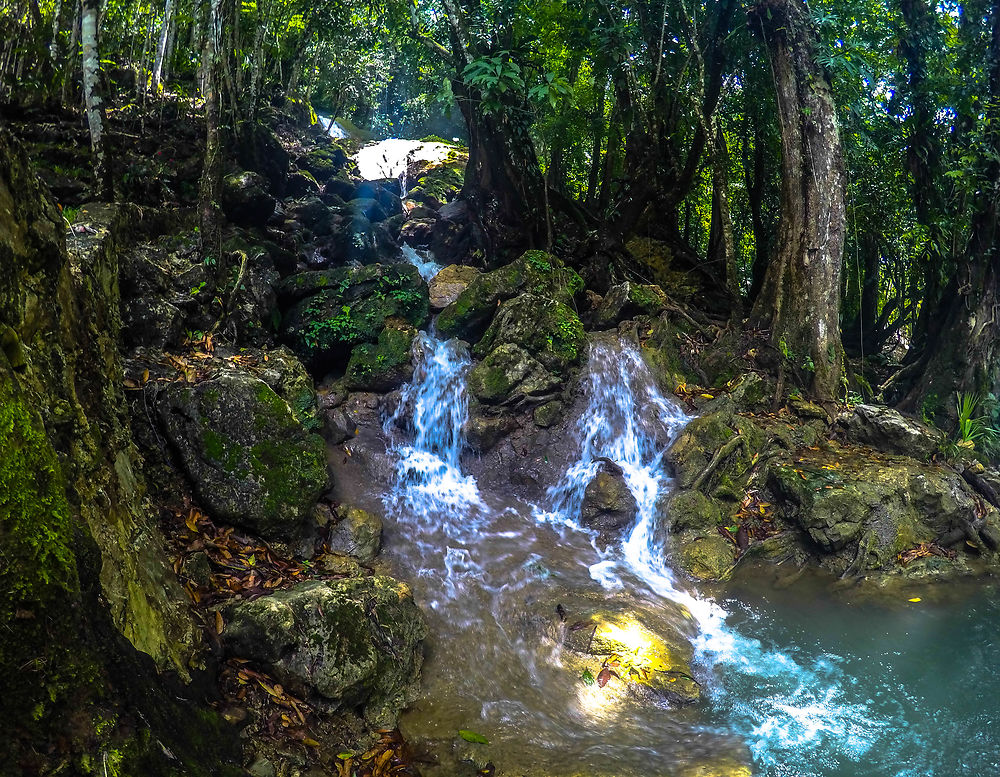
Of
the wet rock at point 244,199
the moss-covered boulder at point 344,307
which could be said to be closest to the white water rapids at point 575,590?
the moss-covered boulder at point 344,307

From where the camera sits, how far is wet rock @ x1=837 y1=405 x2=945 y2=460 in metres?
8.11

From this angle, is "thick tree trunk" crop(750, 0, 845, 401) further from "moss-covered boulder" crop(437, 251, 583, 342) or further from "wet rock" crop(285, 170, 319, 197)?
"wet rock" crop(285, 170, 319, 197)

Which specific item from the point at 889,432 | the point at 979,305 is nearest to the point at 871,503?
the point at 889,432

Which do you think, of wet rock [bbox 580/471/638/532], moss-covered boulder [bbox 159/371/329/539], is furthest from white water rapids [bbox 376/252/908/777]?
moss-covered boulder [bbox 159/371/329/539]

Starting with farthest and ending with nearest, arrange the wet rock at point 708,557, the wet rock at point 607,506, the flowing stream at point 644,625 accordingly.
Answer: the wet rock at point 607,506 → the wet rock at point 708,557 → the flowing stream at point 644,625

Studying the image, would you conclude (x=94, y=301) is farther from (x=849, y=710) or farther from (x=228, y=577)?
(x=849, y=710)

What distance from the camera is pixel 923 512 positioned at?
750cm

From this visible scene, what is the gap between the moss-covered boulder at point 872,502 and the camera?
23.3ft

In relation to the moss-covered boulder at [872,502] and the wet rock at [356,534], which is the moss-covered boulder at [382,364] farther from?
the moss-covered boulder at [872,502]

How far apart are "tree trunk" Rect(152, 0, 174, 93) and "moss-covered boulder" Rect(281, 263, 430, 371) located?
5.40 meters

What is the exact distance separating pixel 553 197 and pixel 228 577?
32.6 ft

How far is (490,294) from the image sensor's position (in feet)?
32.3

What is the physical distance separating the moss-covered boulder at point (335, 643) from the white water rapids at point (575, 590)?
0.32 metres

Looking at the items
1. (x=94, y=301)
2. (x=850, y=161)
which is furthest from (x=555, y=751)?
(x=850, y=161)
